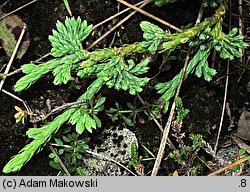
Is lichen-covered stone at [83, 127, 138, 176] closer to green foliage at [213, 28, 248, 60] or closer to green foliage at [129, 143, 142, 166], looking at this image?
green foliage at [129, 143, 142, 166]

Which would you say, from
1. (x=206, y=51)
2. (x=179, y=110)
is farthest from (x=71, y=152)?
(x=206, y=51)

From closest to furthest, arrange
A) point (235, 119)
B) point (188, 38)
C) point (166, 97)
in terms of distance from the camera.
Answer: point (188, 38), point (166, 97), point (235, 119)

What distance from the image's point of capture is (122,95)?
8.79 ft

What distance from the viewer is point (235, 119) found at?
278 cm

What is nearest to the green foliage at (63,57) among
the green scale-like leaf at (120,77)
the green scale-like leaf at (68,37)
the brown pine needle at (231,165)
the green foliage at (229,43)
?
the green scale-like leaf at (68,37)

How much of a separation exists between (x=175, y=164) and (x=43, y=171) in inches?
29.5

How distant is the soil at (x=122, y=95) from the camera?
268 cm

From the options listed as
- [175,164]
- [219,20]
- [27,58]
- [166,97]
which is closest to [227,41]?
[219,20]

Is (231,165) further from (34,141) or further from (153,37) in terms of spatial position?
(34,141)

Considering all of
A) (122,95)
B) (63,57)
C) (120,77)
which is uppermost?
(63,57)

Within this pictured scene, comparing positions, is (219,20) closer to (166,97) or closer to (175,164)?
(166,97)

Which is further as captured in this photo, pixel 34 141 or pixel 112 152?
pixel 112 152

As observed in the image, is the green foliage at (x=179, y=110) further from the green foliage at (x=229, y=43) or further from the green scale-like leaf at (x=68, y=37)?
the green scale-like leaf at (x=68, y=37)

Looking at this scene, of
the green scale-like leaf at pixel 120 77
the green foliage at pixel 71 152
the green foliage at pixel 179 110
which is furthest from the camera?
the green foliage at pixel 71 152
